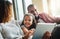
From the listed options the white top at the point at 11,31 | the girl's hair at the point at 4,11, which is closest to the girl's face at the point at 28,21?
the white top at the point at 11,31

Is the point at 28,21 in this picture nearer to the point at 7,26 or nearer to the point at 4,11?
the point at 7,26

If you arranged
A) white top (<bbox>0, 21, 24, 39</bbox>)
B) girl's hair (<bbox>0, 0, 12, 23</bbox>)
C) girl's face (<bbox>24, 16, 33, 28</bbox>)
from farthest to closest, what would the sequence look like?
girl's face (<bbox>24, 16, 33, 28</bbox>) → white top (<bbox>0, 21, 24, 39</bbox>) → girl's hair (<bbox>0, 0, 12, 23</bbox>)

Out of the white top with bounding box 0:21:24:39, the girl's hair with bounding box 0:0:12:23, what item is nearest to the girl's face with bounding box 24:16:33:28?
the white top with bounding box 0:21:24:39

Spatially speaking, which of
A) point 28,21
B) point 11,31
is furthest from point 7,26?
point 28,21

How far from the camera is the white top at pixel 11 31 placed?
1.25 metres

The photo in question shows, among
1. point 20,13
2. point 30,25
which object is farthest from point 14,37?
point 20,13

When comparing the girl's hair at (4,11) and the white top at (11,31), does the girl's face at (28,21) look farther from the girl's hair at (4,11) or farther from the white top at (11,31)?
the girl's hair at (4,11)

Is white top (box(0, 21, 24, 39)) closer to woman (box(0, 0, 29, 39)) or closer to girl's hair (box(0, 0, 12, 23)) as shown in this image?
woman (box(0, 0, 29, 39))

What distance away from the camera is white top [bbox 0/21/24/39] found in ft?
4.12

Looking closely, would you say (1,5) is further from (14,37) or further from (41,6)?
(41,6)

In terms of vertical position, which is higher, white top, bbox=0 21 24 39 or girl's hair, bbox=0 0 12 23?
girl's hair, bbox=0 0 12 23

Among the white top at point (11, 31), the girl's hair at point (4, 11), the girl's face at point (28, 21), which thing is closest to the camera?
the girl's hair at point (4, 11)

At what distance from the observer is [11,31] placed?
131 cm

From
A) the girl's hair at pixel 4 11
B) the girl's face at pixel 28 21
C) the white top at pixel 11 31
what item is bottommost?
the white top at pixel 11 31
